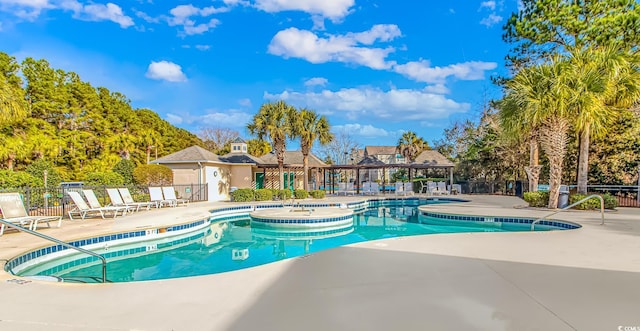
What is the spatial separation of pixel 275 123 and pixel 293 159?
7996 mm

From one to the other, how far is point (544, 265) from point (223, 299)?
429 cm

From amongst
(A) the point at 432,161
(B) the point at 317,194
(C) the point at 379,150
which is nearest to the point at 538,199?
(B) the point at 317,194

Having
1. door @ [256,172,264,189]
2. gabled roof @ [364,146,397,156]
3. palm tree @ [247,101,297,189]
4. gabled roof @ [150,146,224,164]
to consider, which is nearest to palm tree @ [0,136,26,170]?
gabled roof @ [150,146,224,164]

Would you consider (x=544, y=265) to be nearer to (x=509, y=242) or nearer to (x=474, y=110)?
(x=509, y=242)

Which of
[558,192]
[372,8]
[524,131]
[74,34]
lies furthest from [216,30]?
[558,192]

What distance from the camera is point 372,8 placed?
21.0 meters

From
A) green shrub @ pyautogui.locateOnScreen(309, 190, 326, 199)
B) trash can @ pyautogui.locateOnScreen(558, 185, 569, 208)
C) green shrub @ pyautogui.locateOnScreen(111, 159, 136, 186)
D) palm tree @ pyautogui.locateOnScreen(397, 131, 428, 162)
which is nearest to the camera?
trash can @ pyautogui.locateOnScreen(558, 185, 569, 208)

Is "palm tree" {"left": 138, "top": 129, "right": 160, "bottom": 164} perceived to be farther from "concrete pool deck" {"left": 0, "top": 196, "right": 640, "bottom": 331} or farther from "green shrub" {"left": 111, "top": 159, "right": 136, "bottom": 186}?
"concrete pool deck" {"left": 0, "top": 196, "right": 640, "bottom": 331}

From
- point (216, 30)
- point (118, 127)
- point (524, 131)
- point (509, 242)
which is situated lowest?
point (509, 242)

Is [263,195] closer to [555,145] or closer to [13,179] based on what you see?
[13,179]

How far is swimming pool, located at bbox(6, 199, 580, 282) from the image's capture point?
6.33 m

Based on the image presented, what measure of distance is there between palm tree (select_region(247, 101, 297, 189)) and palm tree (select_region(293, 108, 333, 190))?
43 cm

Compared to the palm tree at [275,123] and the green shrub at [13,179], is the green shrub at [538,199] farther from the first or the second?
the green shrub at [13,179]

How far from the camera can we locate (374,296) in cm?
360
